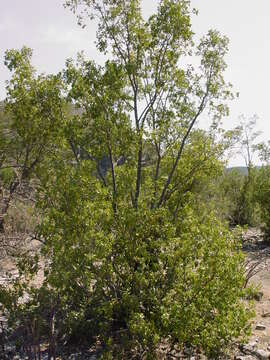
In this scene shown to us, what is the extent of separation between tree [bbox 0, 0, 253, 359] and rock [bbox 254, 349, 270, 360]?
431mm

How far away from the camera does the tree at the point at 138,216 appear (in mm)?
5551

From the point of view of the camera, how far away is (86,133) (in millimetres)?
7422

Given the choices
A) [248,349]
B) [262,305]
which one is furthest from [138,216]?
[262,305]

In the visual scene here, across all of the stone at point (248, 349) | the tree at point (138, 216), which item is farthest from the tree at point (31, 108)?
the stone at point (248, 349)

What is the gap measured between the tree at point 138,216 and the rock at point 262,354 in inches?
17.0

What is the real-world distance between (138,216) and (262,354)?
3147mm

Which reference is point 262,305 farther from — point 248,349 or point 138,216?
point 138,216

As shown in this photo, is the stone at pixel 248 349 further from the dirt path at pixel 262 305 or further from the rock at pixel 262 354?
the dirt path at pixel 262 305

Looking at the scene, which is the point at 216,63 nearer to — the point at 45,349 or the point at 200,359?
the point at 200,359

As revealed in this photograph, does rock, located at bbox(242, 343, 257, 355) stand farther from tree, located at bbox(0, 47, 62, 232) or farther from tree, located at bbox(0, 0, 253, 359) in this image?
tree, located at bbox(0, 47, 62, 232)

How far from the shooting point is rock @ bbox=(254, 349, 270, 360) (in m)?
6.50

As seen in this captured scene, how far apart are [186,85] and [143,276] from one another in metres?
3.77

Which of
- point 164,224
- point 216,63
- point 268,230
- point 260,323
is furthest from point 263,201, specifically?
point 164,224

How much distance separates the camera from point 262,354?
258 inches
